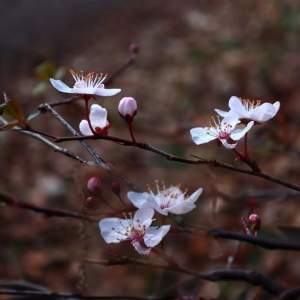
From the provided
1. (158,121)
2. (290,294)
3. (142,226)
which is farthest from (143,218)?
(158,121)

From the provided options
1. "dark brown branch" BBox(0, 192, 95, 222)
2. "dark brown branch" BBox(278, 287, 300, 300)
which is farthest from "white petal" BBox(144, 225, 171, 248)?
"dark brown branch" BBox(278, 287, 300, 300)

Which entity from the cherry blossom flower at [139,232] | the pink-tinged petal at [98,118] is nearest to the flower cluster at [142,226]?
the cherry blossom flower at [139,232]

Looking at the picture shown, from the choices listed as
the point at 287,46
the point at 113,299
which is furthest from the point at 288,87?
the point at 113,299

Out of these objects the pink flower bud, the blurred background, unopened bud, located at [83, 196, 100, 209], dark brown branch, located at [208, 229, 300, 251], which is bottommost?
dark brown branch, located at [208, 229, 300, 251]

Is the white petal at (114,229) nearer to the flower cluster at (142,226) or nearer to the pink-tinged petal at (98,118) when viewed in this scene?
the flower cluster at (142,226)

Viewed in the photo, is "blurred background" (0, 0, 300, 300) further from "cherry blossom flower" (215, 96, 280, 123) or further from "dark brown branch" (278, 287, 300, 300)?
"cherry blossom flower" (215, 96, 280, 123)

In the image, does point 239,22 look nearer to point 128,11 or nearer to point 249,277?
point 128,11
